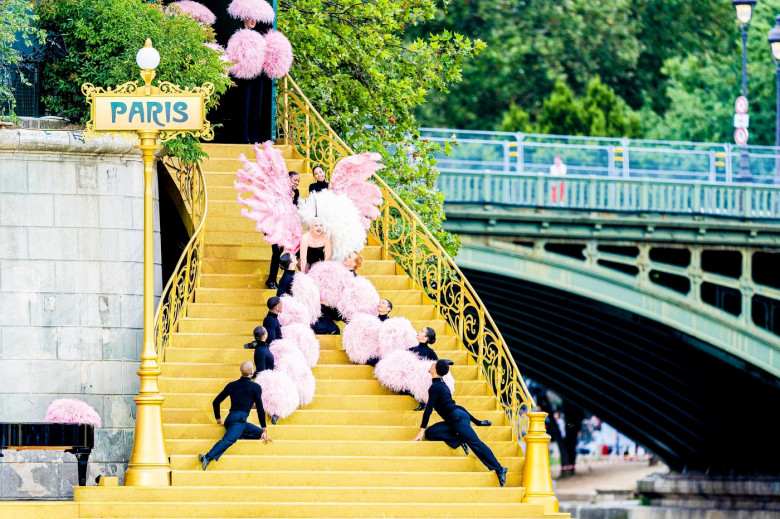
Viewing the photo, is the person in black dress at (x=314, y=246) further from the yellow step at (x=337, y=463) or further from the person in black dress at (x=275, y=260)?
the yellow step at (x=337, y=463)

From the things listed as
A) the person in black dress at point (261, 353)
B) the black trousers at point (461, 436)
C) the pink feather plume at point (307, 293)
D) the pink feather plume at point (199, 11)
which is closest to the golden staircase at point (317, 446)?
the black trousers at point (461, 436)

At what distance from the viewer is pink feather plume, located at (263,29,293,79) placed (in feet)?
81.8

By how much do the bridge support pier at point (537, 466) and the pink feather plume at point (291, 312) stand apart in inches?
108

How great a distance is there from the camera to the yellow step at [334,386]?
2002 centimetres

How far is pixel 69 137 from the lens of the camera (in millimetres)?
19531

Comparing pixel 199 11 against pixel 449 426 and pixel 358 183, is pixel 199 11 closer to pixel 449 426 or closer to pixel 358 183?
pixel 358 183

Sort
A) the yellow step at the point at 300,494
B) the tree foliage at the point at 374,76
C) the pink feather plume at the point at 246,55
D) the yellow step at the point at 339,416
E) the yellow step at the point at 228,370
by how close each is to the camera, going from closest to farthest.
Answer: the yellow step at the point at 300,494
the yellow step at the point at 339,416
the yellow step at the point at 228,370
the pink feather plume at the point at 246,55
the tree foliage at the point at 374,76

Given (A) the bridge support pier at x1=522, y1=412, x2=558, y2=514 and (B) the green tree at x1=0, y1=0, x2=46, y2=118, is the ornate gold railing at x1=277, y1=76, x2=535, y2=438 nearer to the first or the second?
(A) the bridge support pier at x1=522, y1=412, x2=558, y2=514

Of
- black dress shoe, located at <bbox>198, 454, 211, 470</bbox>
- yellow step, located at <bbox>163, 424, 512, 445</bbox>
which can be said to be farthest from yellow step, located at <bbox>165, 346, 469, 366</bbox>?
black dress shoe, located at <bbox>198, 454, 211, 470</bbox>

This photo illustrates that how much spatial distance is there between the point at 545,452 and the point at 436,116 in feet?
113

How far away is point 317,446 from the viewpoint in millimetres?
19344

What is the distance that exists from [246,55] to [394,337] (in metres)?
5.82

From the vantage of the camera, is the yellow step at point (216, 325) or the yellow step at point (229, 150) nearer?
the yellow step at point (216, 325)

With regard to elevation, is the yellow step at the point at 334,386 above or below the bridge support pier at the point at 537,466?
above
